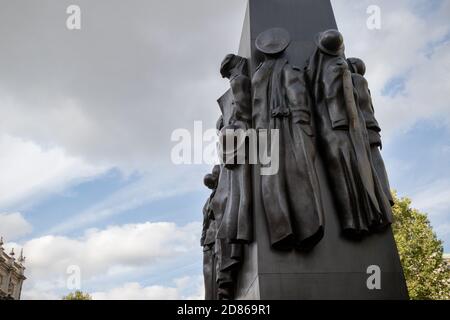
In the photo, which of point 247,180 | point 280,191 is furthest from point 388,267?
point 247,180

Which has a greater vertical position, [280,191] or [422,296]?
→ [422,296]

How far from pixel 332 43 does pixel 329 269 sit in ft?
10.3

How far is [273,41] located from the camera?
664cm

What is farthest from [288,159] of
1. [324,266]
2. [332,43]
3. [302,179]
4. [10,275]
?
[10,275]

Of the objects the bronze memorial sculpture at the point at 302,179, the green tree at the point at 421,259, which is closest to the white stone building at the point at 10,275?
the green tree at the point at 421,259

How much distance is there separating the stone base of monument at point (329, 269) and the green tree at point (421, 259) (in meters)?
21.2

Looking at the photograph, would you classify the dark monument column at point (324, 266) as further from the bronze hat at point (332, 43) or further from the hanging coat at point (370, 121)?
the bronze hat at point (332, 43)

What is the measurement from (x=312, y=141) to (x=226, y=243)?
1.96 meters

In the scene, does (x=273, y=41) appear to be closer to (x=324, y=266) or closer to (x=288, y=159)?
(x=288, y=159)

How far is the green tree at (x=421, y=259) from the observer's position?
24.7 m
